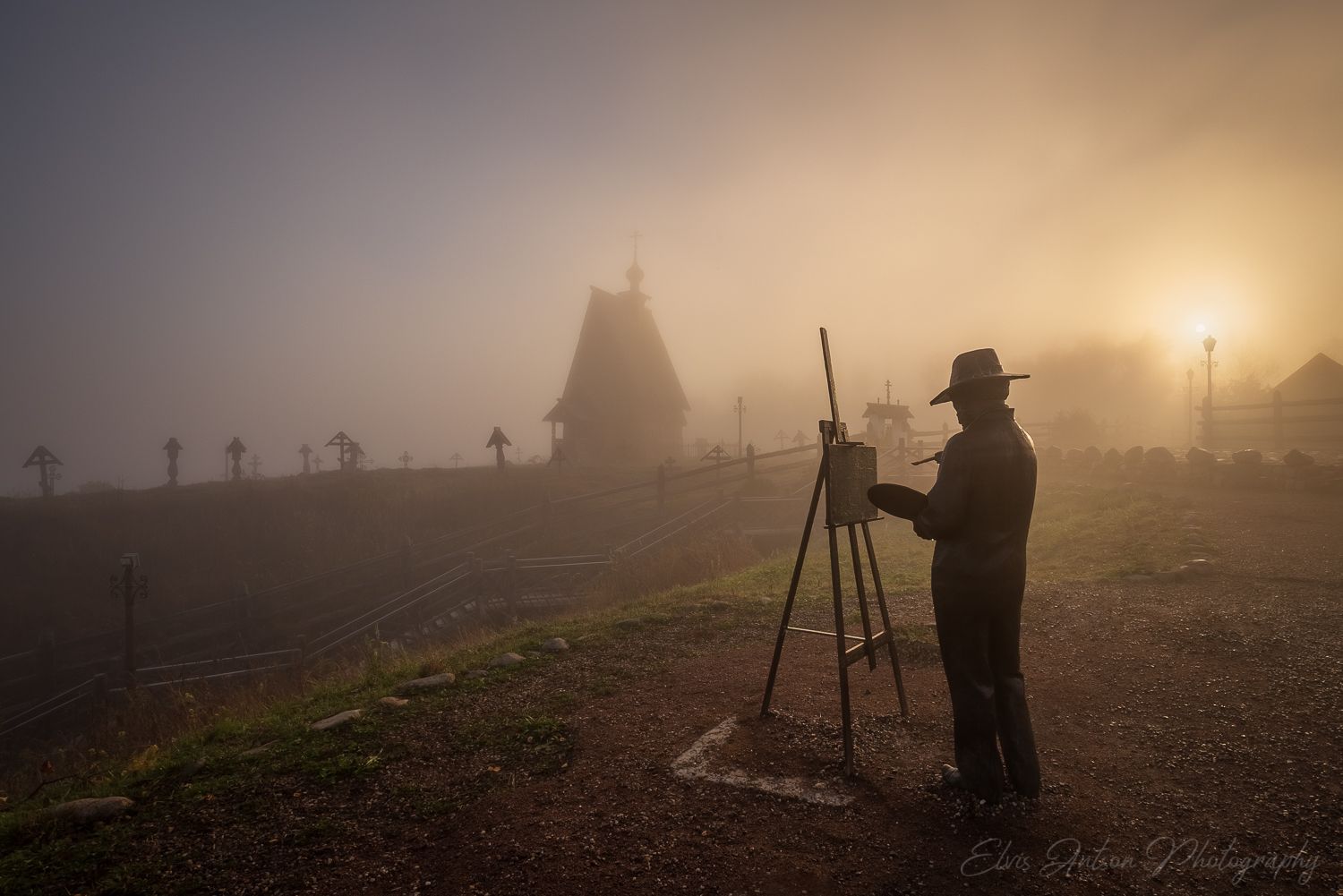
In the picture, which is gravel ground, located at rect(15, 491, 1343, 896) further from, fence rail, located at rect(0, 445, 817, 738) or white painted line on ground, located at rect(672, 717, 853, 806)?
fence rail, located at rect(0, 445, 817, 738)

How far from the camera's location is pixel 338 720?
6008 millimetres

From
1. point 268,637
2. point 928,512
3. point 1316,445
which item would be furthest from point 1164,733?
point 1316,445

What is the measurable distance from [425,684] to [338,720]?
1102 millimetres

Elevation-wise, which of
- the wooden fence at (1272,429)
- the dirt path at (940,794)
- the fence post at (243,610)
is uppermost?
the wooden fence at (1272,429)

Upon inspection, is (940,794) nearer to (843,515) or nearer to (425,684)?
(843,515)

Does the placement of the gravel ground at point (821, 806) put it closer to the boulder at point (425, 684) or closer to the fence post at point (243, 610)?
the boulder at point (425, 684)

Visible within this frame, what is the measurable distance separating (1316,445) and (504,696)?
36645mm

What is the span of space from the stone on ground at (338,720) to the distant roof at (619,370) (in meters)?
28.7

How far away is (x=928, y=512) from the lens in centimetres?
434

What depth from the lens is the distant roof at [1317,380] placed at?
33.3 meters

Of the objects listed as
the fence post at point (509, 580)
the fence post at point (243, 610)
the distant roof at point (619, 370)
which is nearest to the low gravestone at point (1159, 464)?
the fence post at point (509, 580)

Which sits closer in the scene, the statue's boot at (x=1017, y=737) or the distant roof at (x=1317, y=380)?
the statue's boot at (x=1017, y=737)

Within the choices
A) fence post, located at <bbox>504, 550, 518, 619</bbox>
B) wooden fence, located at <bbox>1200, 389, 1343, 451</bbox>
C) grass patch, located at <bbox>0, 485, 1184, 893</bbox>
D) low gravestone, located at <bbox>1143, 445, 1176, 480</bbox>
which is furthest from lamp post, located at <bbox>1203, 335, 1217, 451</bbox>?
fence post, located at <bbox>504, 550, 518, 619</bbox>

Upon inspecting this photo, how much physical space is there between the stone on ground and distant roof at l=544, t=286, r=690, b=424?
28720 millimetres
